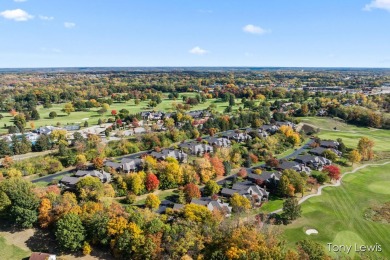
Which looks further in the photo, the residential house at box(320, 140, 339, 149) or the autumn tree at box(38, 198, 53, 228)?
the residential house at box(320, 140, 339, 149)

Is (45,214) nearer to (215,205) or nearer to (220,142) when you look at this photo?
(215,205)

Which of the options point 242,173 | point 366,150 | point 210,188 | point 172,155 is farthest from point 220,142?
point 366,150

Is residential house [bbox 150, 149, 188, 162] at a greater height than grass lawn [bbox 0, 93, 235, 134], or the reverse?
grass lawn [bbox 0, 93, 235, 134]

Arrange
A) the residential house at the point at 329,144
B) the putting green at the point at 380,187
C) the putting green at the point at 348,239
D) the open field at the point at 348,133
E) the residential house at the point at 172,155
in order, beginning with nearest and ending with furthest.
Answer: the putting green at the point at 348,239, the putting green at the point at 380,187, the residential house at the point at 172,155, the residential house at the point at 329,144, the open field at the point at 348,133

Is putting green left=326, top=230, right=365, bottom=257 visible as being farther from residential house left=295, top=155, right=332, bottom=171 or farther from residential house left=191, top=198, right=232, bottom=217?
residential house left=295, top=155, right=332, bottom=171

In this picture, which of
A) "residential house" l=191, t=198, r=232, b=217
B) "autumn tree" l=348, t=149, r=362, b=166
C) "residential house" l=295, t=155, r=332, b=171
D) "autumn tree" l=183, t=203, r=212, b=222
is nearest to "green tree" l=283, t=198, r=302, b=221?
"residential house" l=191, t=198, r=232, b=217

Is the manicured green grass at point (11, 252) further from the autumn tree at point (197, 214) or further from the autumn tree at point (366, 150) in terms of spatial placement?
the autumn tree at point (366, 150)

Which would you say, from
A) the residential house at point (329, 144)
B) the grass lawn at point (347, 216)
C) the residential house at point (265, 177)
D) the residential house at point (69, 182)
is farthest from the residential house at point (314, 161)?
the residential house at point (69, 182)
